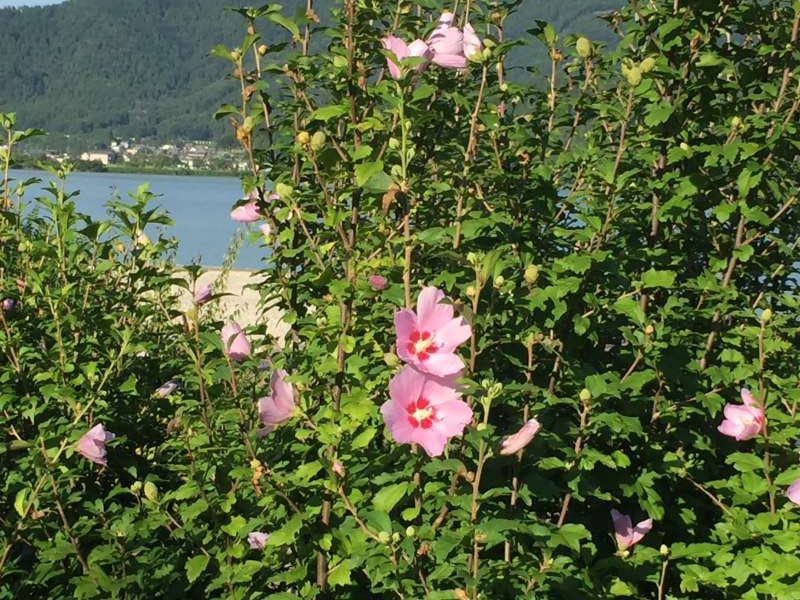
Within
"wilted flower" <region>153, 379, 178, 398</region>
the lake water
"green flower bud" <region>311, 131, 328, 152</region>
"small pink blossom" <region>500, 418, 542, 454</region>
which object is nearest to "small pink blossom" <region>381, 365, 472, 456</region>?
"small pink blossom" <region>500, 418, 542, 454</region>

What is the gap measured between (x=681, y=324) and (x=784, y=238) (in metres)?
0.70

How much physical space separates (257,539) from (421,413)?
2.59ft

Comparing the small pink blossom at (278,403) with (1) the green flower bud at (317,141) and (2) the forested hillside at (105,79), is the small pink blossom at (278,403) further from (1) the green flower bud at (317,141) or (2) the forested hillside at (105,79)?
(2) the forested hillside at (105,79)

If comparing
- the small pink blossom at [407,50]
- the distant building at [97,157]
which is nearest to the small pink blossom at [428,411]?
the small pink blossom at [407,50]

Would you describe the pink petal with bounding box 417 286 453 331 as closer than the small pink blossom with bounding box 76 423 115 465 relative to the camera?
Yes

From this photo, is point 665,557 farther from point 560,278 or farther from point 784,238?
point 784,238

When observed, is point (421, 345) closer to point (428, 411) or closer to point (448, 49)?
point (428, 411)

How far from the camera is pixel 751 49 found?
2885mm

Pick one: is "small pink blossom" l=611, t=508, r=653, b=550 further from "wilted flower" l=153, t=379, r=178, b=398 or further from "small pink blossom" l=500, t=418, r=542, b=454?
"wilted flower" l=153, t=379, r=178, b=398

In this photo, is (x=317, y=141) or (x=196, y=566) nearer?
(x=317, y=141)

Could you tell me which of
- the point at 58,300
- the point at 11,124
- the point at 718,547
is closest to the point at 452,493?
the point at 718,547

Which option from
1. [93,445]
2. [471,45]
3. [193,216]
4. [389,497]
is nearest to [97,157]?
[193,216]

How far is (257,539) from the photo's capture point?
2.12 metres

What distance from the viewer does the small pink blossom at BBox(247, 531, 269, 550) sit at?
2102 millimetres
